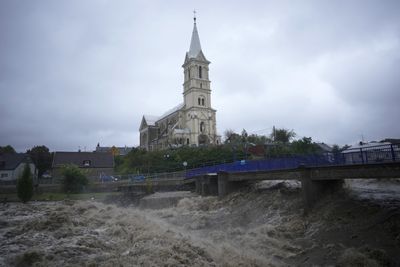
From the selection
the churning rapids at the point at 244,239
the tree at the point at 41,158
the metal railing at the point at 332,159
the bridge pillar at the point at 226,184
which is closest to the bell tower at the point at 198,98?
the tree at the point at 41,158

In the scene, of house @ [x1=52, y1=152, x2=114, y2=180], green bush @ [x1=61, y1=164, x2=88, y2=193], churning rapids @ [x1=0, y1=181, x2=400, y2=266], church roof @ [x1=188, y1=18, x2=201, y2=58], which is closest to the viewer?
churning rapids @ [x1=0, y1=181, x2=400, y2=266]

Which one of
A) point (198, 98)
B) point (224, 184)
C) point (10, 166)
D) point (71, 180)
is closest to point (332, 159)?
point (224, 184)

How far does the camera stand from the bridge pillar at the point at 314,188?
2311 centimetres

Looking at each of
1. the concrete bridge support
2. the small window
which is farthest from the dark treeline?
the concrete bridge support

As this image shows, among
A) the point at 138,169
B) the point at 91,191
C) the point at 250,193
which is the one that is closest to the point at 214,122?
the point at 138,169

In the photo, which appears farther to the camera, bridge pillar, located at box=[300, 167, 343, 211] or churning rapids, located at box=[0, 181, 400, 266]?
bridge pillar, located at box=[300, 167, 343, 211]

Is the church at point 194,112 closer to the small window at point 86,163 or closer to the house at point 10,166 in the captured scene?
the small window at point 86,163

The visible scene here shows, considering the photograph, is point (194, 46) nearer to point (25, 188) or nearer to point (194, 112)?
point (194, 112)

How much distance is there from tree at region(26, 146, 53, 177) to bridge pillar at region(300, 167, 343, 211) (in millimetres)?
90991

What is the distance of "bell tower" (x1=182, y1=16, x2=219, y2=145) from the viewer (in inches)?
3952

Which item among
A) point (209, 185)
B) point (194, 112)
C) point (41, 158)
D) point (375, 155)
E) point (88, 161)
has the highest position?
point (194, 112)

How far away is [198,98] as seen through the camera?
104250 millimetres

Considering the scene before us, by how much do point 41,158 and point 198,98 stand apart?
2088 inches

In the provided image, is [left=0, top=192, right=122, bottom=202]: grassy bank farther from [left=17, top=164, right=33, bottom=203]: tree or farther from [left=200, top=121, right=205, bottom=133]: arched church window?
[left=200, top=121, right=205, bottom=133]: arched church window
